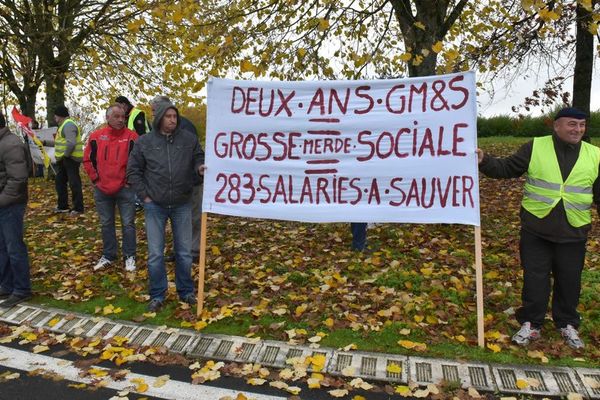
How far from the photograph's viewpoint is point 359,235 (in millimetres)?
6602

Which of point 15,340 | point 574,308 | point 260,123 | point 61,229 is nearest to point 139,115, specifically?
point 61,229

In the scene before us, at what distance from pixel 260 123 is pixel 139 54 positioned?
35.1ft

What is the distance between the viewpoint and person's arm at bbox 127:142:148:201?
16.3 feet

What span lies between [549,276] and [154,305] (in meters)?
3.61

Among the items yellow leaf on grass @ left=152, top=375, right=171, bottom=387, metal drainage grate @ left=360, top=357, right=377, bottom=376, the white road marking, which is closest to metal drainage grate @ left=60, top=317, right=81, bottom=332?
the white road marking

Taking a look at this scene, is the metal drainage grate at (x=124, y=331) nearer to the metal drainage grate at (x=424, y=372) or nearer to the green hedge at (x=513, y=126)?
the metal drainage grate at (x=424, y=372)

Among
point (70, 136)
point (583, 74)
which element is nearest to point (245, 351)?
point (70, 136)

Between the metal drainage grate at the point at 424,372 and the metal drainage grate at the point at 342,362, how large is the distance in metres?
0.52

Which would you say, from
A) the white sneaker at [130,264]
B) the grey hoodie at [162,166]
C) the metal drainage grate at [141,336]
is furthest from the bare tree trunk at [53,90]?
the metal drainage grate at [141,336]

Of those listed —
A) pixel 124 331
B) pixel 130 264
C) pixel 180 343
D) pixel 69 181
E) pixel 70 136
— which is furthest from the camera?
pixel 69 181

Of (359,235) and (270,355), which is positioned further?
(359,235)

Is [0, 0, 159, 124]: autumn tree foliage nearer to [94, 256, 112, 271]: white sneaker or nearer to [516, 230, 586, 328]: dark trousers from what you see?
[94, 256, 112, 271]: white sneaker

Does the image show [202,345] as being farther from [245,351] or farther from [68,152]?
[68,152]

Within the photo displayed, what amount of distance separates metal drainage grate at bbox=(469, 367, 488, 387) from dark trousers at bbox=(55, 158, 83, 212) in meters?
7.95
